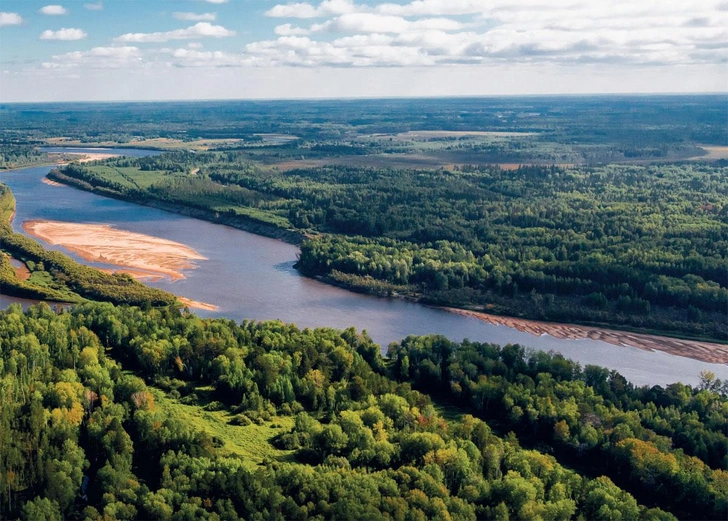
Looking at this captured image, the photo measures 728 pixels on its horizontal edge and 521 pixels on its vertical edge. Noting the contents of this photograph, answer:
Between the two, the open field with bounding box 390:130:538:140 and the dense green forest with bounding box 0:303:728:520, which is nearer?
the dense green forest with bounding box 0:303:728:520

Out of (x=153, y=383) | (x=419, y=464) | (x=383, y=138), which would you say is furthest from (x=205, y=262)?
(x=383, y=138)

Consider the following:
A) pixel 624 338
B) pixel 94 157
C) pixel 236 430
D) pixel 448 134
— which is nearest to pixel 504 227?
pixel 624 338

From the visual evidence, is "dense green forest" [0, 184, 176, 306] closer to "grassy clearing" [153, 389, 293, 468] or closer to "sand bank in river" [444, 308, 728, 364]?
"grassy clearing" [153, 389, 293, 468]

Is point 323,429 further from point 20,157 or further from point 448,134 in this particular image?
point 448,134

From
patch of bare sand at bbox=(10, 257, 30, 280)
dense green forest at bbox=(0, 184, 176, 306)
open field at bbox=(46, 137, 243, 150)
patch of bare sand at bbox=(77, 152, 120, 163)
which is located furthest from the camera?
open field at bbox=(46, 137, 243, 150)

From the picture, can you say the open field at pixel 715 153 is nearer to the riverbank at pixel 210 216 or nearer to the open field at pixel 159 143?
the riverbank at pixel 210 216

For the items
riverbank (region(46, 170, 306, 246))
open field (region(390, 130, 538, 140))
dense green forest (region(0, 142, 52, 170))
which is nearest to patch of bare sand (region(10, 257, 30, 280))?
riverbank (region(46, 170, 306, 246))
